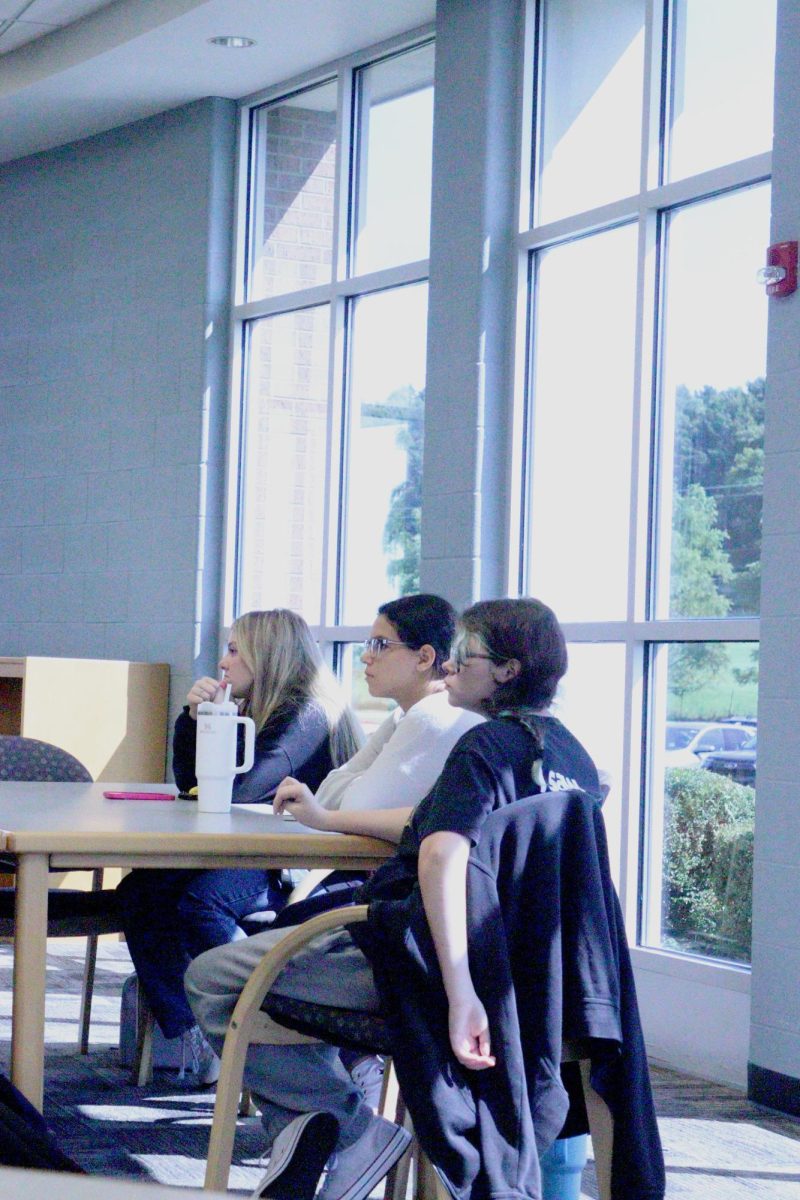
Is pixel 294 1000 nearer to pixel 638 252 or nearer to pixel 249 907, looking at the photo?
pixel 249 907

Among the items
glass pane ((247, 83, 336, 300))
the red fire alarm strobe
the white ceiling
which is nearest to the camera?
the red fire alarm strobe

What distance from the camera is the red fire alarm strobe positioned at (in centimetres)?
357

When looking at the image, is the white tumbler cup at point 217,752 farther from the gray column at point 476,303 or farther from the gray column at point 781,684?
the gray column at point 476,303

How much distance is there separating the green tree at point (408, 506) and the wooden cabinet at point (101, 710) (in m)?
1.17

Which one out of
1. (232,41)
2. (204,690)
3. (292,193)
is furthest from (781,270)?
(292,193)

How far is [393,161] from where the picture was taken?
545 centimetres

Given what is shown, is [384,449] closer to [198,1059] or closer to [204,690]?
[204,690]

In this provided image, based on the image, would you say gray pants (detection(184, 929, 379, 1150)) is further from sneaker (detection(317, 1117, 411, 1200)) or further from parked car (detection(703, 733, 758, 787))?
parked car (detection(703, 733, 758, 787))

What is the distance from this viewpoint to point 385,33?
5320mm

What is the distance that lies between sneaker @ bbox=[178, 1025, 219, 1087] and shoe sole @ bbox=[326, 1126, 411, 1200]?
1192 millimetres

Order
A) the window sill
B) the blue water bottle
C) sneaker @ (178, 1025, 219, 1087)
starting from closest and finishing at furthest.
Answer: the blue water bottle, sneaker @ (178, 1025, 219, 1087), the window sill

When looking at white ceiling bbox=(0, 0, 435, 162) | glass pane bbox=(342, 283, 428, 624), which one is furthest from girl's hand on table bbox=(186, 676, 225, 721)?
white ceiling bbox=(0, 0, 435, 162)

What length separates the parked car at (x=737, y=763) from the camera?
3.93m

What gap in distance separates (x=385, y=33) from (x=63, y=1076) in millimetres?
3690
